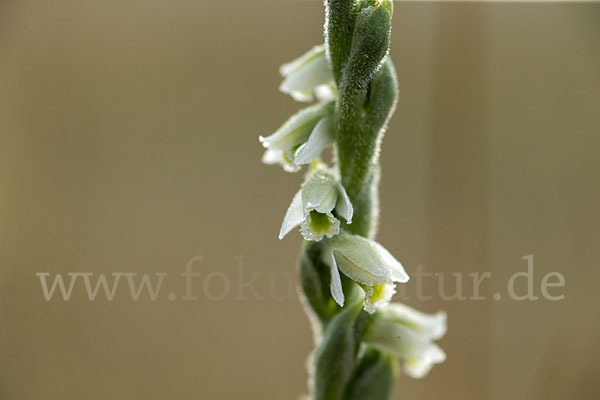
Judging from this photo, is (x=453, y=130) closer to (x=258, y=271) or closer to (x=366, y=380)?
(x=258, y=271)

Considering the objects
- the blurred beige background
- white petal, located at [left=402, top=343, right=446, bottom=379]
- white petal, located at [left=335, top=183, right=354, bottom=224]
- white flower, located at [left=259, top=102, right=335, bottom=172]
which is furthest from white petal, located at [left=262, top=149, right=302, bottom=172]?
the blurred beige background

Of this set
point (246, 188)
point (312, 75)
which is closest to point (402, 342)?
point (312, 75)

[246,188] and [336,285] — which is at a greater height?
[246,188]

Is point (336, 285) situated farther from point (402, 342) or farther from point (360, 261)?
point (402, 342)

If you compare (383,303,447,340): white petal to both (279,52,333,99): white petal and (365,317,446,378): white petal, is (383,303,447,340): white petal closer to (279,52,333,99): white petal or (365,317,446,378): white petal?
(365,317,446,378): white petal

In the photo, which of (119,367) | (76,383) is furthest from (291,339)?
(76,383)
